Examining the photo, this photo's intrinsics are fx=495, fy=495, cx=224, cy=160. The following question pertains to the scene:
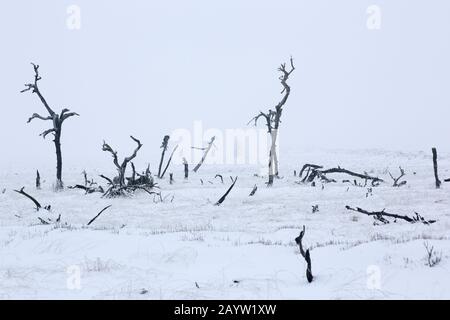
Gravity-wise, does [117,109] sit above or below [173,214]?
above

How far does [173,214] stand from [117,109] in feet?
462

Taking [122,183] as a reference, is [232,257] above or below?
below

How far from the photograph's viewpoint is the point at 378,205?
54.8 ft

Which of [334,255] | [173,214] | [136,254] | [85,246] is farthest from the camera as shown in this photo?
[173,214]

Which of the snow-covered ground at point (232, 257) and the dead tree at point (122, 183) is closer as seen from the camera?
the snow-covered ground at point (232, 257)

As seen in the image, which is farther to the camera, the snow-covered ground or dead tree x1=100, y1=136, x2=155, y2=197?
dead tree x1=100, y1=136, x2=155, y2=197

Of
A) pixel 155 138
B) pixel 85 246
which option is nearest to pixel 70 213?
pixel 85 246

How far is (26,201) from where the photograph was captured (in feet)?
62.8

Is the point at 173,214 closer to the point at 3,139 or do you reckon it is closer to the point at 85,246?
the point at 85,246

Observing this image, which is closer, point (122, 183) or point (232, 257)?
→ point (232, 257)

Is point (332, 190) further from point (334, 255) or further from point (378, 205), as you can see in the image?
point (334, 255)

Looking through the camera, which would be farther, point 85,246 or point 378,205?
point 378,205

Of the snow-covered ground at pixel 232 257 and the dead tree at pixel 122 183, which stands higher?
the dead tree at pixel 122 183
